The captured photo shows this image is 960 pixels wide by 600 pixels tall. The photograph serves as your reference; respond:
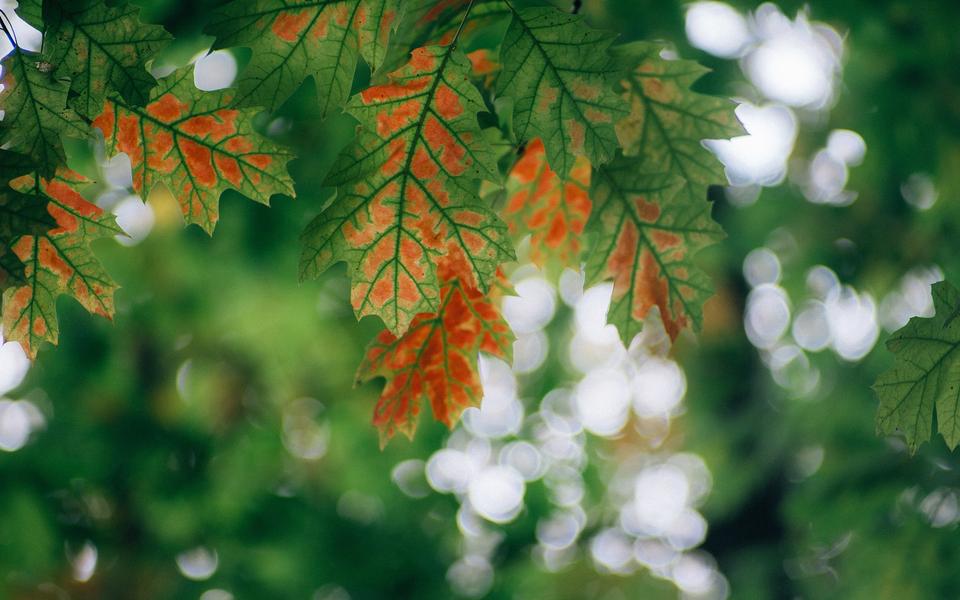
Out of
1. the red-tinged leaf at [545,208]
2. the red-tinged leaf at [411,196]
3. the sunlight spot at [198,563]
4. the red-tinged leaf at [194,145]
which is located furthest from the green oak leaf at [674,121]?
the sunlight spot at [198,563]

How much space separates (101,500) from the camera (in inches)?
208

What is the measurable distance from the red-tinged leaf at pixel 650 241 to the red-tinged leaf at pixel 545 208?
0.58 feet

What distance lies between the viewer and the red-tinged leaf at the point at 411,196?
1.17 metres

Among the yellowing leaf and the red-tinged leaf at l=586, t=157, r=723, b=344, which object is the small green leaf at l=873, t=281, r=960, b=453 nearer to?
the red-tinged leaf at l=586, t=157, r=723, b=344

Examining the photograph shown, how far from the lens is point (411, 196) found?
119cm

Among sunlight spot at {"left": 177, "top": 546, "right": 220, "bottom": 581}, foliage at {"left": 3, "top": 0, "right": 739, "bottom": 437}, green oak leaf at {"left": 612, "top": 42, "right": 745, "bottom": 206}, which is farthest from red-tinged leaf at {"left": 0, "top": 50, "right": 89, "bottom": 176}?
sunlight spot at {"left": 177, "top": 546, "right": 220, "bottom": 581}

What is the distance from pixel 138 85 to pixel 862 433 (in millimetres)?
3680

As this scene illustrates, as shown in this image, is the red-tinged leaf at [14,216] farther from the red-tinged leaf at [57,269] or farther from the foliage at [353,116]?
the red-tinged leaf at [57,269]

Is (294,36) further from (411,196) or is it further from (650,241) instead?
(650,241)

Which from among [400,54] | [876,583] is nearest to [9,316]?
[400,54]

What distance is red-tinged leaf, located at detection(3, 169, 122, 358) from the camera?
1.22 metres

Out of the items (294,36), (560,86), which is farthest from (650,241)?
(294,36)

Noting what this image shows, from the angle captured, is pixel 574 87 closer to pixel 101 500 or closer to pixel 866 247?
pixel 866 247

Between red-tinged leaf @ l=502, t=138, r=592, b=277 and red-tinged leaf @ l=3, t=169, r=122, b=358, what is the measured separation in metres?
0.75
